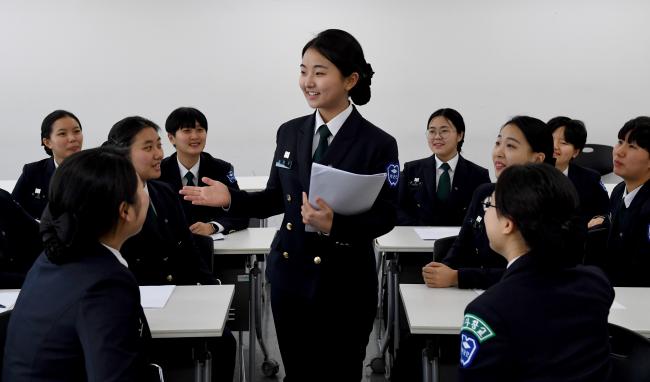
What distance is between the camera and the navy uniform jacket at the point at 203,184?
3.38 metres

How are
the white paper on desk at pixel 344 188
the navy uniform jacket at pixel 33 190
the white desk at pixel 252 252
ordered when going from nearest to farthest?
the white paper on desk at pixel 344 188
the white desk at pixel 252 252
the navy uniform jacket at pixel 33 190

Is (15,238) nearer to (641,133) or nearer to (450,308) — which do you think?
(450,308)

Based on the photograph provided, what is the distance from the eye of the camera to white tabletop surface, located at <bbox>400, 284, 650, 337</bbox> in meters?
1.88

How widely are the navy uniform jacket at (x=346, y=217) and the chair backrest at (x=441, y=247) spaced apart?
2.24ft

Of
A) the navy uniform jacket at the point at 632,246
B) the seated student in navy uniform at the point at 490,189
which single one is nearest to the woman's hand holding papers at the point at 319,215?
the seated student in navy uniform at the point at 490,189

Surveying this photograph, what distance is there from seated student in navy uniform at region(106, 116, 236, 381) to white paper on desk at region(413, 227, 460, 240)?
3.96ft

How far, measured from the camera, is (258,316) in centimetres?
318

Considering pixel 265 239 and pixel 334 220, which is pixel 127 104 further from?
pixel 334 220

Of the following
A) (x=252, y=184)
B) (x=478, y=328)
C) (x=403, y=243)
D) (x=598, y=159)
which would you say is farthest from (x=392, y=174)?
(x=598, y=159)

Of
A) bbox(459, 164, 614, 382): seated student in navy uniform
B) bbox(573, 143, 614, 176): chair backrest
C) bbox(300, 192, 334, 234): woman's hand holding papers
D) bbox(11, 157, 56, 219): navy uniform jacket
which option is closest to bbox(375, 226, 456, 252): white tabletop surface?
bbox(300, 192, 334, 234): woman's hand holding papers

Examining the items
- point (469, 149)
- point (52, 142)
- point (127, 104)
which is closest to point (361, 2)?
point (469, 149)

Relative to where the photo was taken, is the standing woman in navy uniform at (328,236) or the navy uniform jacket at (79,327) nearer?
the navy uniform jacket at (79,327)

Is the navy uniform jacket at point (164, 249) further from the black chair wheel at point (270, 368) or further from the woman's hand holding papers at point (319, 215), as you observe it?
the woman's hand holding papers at point (319, 215)

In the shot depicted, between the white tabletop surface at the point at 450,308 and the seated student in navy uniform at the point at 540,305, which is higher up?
the seated student in navy uniform at the point at 540,305
